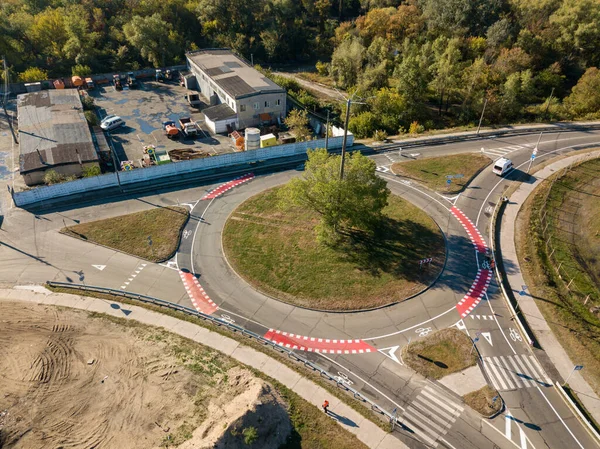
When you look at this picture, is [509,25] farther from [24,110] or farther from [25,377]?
Answer: [25,377]

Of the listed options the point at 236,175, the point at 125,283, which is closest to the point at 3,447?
A: the point at 125,283

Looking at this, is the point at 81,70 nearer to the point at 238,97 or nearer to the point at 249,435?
the point at 238,97

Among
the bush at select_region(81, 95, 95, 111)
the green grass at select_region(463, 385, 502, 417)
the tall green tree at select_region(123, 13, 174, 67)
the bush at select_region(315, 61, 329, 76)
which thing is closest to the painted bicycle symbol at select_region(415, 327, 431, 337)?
the green grass at select_region(463, 385, 502, 417)

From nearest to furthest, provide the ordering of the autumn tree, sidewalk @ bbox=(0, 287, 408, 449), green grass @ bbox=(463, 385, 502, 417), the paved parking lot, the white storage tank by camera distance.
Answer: sidewalk @ bbox=(0, 287, 408, 449) → green grass @ bbox=(463, 385, 502, 417) → the white storage tank → the paved parking lot → the autumn tree

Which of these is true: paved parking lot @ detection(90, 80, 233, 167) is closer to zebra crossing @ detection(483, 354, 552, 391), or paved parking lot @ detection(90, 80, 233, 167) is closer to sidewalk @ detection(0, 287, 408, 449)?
sidewalk @ detection(0, 287, 408, 449)

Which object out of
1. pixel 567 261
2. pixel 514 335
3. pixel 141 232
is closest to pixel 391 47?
pixel 567 261


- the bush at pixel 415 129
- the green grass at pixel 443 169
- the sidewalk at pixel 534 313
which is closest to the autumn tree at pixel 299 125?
the green grass at pixel 443 169

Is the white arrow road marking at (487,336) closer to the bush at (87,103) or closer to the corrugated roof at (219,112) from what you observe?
the corrugated roof at (219,112)
